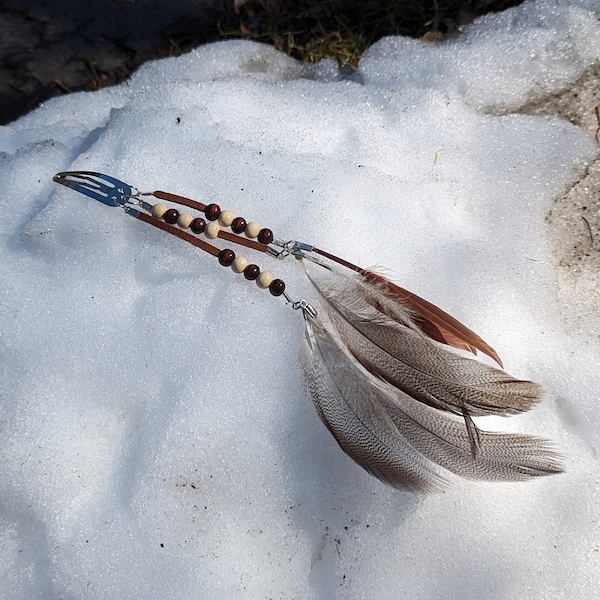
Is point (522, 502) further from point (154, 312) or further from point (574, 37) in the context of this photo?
point (574, 37)

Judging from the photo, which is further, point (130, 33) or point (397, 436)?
point (130, 33)

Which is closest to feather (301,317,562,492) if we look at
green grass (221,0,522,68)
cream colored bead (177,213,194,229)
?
cream colored bead (177,213,194,229)

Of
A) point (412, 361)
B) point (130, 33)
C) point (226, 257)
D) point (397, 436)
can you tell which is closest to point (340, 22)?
point (130, 33)

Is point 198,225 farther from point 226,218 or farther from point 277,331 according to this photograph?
point 277,331

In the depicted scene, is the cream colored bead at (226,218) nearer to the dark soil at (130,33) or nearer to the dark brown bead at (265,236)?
the dark brown bead at (265,236)

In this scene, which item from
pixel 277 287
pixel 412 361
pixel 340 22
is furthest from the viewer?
pixel 340 22

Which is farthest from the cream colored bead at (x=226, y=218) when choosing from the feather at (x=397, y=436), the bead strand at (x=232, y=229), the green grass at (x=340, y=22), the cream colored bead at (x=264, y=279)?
the green grass at (x=340, y=22)
